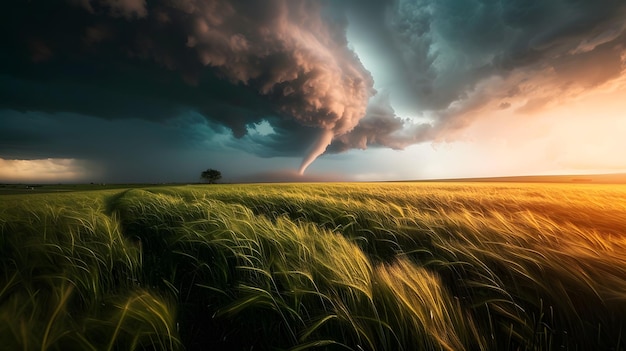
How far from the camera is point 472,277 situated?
1.55 meters

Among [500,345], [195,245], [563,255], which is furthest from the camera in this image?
[195,245]

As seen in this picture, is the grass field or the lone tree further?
the lone tree

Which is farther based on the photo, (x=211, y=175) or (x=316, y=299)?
(x=211, y=175)

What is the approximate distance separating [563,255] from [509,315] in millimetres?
835

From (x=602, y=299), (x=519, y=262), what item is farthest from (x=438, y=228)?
(x=602, y=299)

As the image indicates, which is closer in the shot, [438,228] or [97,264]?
[97,264]

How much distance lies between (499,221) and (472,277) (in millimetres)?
1484

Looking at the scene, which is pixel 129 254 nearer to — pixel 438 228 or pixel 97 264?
pixel 97 264

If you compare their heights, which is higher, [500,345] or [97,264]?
[97,264]

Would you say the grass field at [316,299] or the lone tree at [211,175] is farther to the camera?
the lone tree at [211,175]

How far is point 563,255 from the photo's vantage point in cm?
154

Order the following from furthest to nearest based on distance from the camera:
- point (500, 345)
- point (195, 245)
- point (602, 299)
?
point (195, 245), point (602, 299), point (500, 345)

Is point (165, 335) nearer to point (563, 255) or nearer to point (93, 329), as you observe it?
point (93, 329)

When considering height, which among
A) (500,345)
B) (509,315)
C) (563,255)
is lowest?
(500,345)
